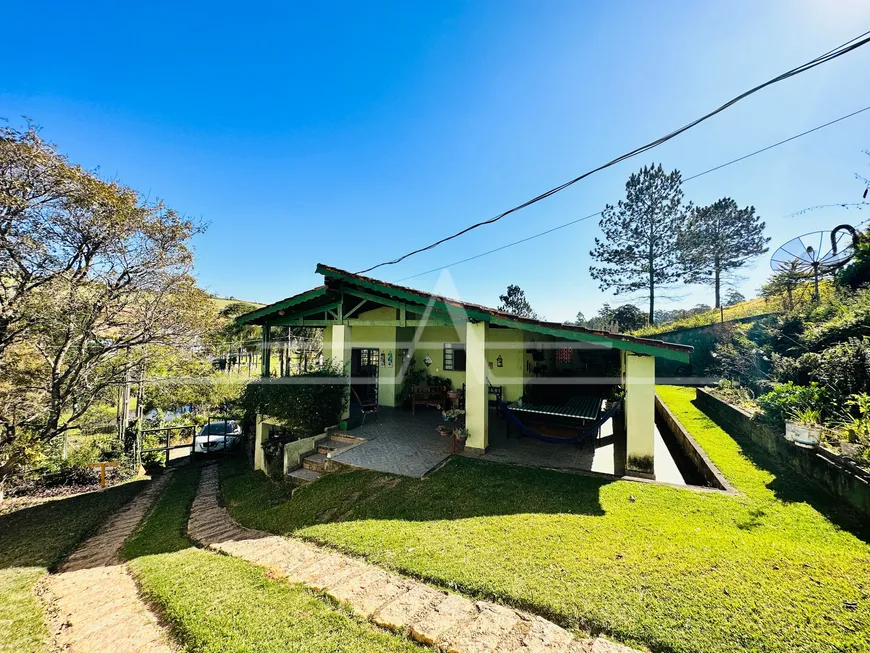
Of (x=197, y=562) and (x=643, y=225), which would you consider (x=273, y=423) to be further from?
(x=643, y=225)

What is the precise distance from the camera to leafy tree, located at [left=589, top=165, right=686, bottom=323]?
81.1 ft

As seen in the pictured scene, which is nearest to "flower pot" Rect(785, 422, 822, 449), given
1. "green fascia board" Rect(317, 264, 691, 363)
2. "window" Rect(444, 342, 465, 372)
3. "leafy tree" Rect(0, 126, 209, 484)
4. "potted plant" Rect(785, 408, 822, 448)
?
"potted plant" Rect(785, 408, 822, 448)

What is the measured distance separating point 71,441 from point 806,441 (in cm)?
1939

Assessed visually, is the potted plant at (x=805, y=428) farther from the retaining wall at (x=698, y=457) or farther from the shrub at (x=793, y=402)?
the retaining wall at (x=698, y=457)

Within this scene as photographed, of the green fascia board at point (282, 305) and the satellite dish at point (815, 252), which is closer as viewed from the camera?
the green fascia board at point (282, 305)

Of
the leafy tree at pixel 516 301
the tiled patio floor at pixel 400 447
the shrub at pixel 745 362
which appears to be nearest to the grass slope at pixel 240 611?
the tiled patio floor at pixel 400 447

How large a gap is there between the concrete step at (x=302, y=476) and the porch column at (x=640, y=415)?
225 inches

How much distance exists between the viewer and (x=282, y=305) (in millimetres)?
8281

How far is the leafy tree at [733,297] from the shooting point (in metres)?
26.6

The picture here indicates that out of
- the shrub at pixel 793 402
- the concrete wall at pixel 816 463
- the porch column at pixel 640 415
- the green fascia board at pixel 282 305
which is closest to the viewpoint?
the concrete wall at pixel 816 463

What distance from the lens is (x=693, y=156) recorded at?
5.93 meters

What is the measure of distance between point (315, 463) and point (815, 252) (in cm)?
1854

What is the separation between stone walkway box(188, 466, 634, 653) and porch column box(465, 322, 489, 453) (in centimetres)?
350

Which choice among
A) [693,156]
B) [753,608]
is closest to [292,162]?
[693,156]
